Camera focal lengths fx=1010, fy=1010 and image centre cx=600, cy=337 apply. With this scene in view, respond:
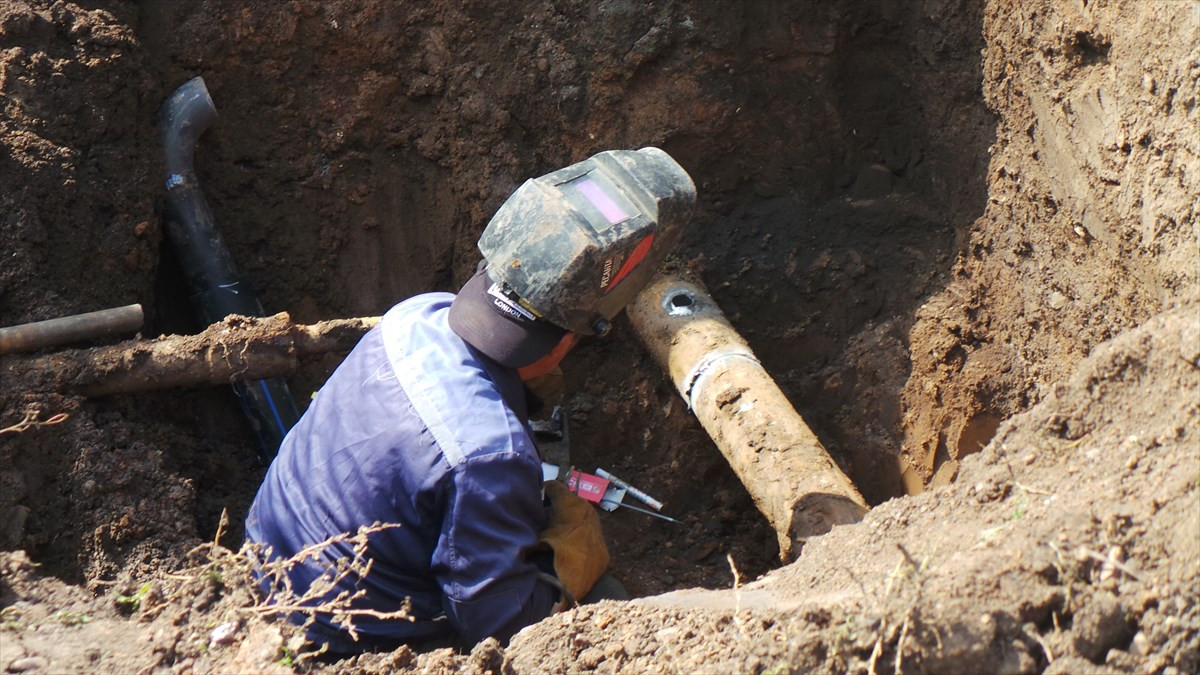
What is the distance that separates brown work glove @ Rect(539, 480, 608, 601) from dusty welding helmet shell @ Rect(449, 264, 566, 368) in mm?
483

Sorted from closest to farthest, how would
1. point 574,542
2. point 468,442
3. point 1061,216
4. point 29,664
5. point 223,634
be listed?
point 29,664
point 223,634
point 468,442
point 574,542
point 1061,216

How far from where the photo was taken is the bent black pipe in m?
3.71

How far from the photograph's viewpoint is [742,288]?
400cm

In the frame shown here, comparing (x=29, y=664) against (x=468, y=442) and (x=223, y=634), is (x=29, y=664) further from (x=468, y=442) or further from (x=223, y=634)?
(x=468, y=442)

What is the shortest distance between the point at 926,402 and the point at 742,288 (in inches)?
34.4

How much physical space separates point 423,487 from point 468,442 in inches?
5.9

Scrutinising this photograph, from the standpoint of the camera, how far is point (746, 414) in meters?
3.09

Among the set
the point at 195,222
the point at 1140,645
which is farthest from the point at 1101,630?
the point at 195,222

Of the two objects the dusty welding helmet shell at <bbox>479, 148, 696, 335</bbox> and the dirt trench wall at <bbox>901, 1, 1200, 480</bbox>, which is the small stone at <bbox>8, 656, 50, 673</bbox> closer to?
the dusty welding helmet shell at <bbox>479, 148, 696, 335</bbox>

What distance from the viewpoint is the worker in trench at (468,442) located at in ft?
7.61

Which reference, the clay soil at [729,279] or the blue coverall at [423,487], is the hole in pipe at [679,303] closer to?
the clay soil at [729,279]

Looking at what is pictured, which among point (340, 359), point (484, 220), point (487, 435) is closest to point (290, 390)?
point (340, 359)

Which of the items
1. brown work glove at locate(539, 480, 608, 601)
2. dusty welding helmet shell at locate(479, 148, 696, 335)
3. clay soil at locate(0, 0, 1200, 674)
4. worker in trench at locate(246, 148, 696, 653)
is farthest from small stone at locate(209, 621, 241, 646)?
dusty welding helmet shell at locate(479, 148, 696, 335)

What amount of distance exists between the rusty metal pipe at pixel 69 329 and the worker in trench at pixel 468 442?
0.81m
